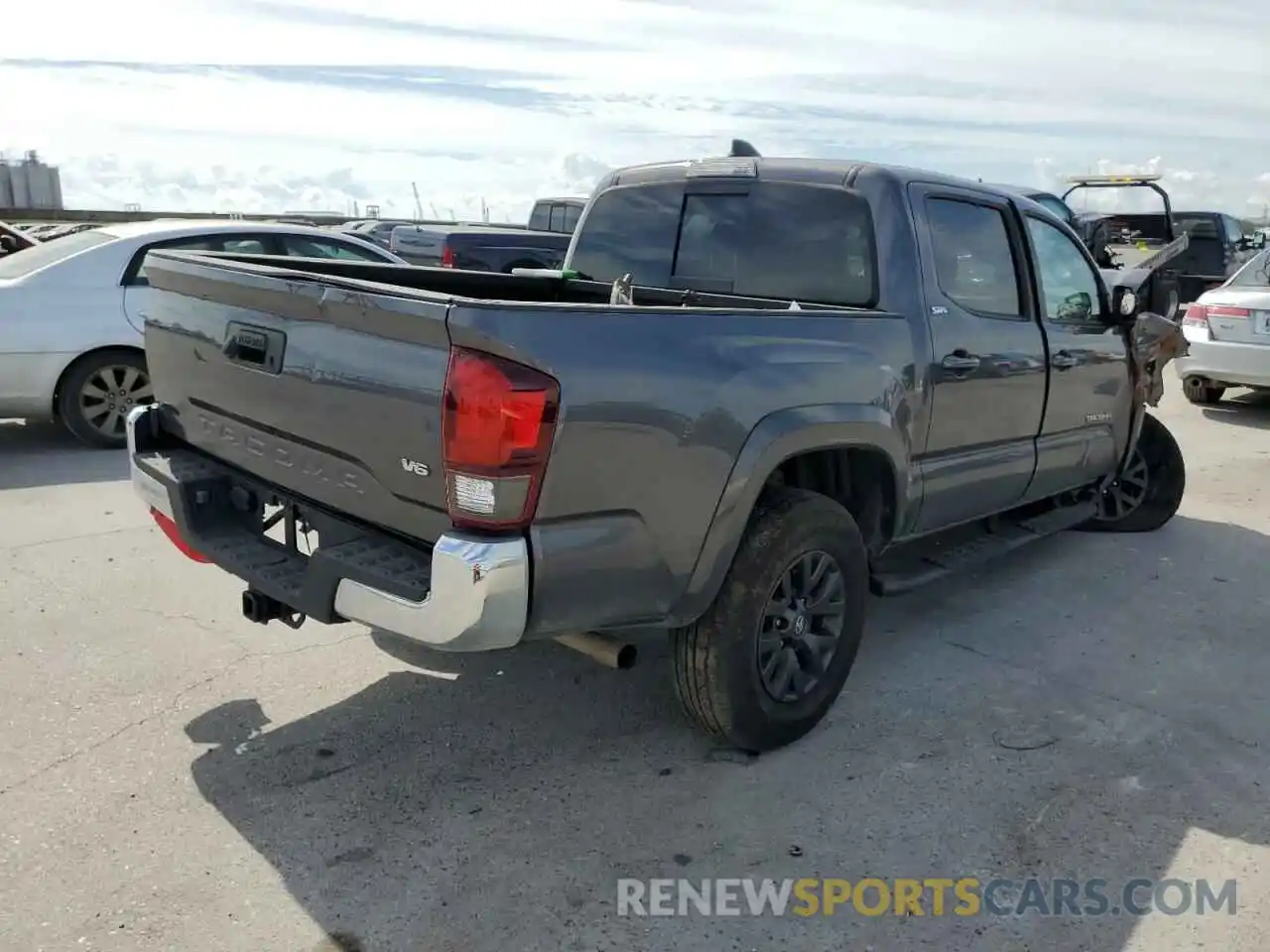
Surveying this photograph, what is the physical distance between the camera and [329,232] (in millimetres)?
8305

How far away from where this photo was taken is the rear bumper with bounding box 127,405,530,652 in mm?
2668

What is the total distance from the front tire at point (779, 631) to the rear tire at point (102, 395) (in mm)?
5333

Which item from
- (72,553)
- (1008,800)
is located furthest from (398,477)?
(72,553)

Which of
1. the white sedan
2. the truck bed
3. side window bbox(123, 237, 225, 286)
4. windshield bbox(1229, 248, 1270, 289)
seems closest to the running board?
the truck bed

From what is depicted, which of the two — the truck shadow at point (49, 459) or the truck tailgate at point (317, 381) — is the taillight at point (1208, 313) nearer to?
the truck tailgate at point (317, 381)

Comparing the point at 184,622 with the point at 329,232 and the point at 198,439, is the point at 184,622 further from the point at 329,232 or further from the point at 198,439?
the point at 329,232

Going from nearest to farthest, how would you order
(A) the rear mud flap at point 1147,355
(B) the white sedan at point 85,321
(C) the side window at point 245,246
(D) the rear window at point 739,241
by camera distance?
(D) the rear window at point 739,241
(A) the rear mud flap at point 1147,355
(B) the white sedan at point 85,321
(C) the side window at point 245,246

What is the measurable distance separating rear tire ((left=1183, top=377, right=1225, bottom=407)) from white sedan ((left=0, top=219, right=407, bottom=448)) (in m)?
7.74

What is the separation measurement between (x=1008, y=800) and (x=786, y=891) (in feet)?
2.98

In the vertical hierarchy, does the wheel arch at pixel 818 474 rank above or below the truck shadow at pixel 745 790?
above

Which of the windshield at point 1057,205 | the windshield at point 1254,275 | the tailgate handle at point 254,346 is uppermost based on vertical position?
the windshield at point 1057,205

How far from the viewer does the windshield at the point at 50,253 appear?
7.38 meters

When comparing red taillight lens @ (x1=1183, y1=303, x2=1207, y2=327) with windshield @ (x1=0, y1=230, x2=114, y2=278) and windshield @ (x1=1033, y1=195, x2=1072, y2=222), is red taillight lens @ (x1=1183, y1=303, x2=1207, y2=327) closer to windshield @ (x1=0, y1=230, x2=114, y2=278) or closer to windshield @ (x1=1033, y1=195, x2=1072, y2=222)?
windshield @ (x1=1033, y1=195, x2=1072, y2=222)

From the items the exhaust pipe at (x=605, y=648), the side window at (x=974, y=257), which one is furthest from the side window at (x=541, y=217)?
the exhaust pipe at (x=605, y=648)
